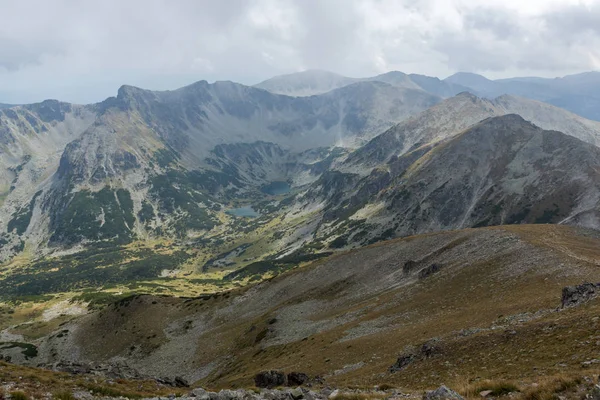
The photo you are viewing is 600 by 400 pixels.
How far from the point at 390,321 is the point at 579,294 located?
25408 mm

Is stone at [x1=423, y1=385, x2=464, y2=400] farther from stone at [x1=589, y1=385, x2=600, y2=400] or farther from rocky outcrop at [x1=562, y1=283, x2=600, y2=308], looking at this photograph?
rocky outcrop at [x1=562, y1=283, x2=600, y2=308]

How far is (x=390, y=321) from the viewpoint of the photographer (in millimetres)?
55469

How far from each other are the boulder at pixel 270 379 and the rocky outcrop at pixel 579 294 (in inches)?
1155

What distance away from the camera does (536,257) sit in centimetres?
5675

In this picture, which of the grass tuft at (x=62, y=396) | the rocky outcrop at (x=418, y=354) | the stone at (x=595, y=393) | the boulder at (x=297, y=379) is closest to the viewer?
the stone at (x=595, y=393)

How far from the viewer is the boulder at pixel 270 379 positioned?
129ft

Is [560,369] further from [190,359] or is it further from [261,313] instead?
[261,313]

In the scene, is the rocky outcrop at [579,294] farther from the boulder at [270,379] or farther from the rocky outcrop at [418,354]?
the boulder at [270,379]

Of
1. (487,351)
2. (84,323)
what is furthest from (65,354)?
(487,351)

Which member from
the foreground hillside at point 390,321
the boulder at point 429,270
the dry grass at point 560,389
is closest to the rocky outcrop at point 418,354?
the foreground hillside at point 390,321

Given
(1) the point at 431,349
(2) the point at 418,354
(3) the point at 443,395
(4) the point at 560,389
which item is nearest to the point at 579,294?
(1) the point at 431,349

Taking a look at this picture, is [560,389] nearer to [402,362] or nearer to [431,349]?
[431,349]

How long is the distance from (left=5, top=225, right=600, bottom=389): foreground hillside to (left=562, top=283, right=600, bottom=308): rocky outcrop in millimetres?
1461

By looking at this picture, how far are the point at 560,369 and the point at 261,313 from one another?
79812 mm
